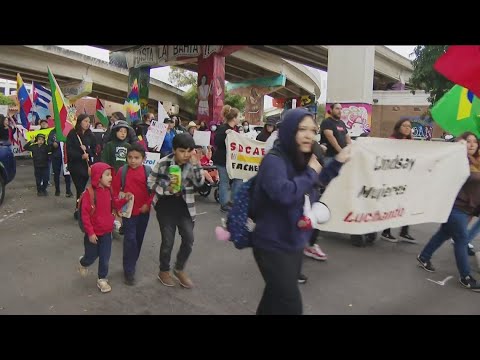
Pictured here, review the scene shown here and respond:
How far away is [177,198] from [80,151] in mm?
3148

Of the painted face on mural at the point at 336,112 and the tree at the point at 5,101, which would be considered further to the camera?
the tree at the point at 5,101

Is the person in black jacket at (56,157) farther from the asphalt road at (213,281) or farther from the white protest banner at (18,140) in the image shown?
the white protest banner at (18,140)

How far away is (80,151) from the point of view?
23.2ft

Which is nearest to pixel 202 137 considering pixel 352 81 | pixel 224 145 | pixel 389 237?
pixel 224 145

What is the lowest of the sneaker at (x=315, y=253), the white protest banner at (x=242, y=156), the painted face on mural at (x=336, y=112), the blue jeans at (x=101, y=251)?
the sneaker at (x=315, y=253)

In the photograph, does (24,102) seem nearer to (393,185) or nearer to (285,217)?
(393,185)

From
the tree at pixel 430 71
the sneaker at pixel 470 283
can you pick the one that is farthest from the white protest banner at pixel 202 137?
the tree at pixel 430 71

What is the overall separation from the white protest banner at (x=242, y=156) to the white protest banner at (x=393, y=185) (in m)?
3.38

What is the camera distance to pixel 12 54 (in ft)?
92.4

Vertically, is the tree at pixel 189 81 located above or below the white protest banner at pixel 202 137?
above

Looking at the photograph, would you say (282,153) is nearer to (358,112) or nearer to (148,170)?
(148,170)

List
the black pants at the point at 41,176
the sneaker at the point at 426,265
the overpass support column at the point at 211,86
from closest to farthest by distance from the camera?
the sneaker at the point at 426,265, the black pants at the point at 41,176, the overpass support column at the point at 211,86

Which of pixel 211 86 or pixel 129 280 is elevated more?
pixel 211 86

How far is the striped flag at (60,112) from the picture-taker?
689 centimetres
